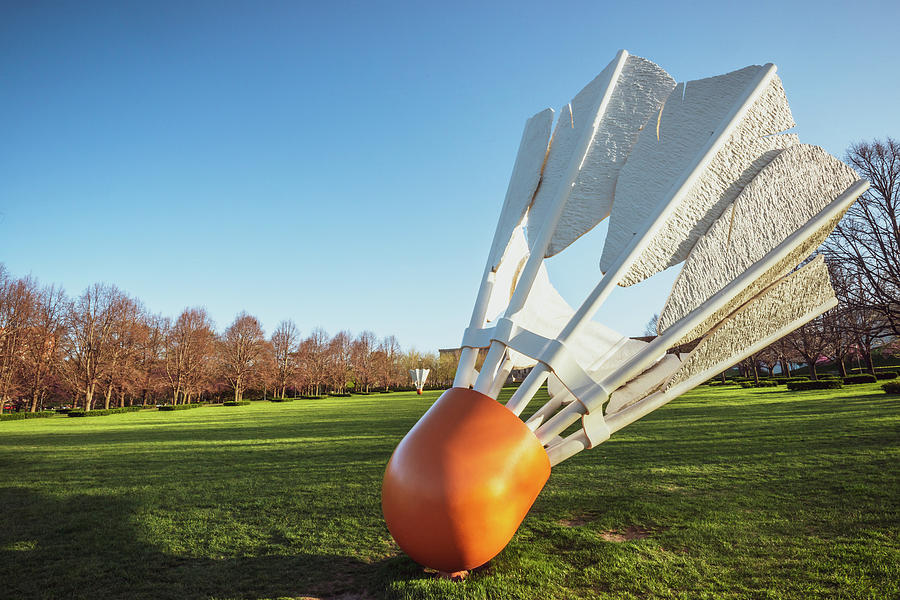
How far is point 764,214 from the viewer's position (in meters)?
2.38

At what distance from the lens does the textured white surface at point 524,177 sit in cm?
284

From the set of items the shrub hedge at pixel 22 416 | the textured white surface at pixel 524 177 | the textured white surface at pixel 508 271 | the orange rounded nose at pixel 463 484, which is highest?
the textured white surface at pixel 524 177

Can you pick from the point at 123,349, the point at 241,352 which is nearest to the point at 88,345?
the point at 123,349

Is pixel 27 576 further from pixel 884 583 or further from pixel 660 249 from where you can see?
pixel 884 583

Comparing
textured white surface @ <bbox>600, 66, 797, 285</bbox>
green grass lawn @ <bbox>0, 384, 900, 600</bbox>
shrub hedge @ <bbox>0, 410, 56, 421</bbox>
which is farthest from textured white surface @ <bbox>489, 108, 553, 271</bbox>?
shrub hedge @ <bbox>0, 410, 56, 421</bbox>

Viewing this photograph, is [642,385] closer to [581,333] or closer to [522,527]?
[581,333]

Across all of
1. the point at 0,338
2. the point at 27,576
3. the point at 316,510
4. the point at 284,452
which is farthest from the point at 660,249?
the point at 0,338

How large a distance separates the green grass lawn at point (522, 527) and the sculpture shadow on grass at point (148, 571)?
14mm

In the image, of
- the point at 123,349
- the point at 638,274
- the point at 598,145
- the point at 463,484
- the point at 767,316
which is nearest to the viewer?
the point at 463,484

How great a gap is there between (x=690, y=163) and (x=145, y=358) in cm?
4032

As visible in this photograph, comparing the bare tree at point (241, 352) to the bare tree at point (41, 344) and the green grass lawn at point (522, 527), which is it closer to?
the bare tree at point (41, 344)

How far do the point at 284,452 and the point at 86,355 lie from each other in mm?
28869

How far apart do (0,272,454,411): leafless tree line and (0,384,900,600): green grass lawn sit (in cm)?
2552

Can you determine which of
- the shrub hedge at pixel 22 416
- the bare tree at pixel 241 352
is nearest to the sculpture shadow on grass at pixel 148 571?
the shrub hedge at pixel 22 416
